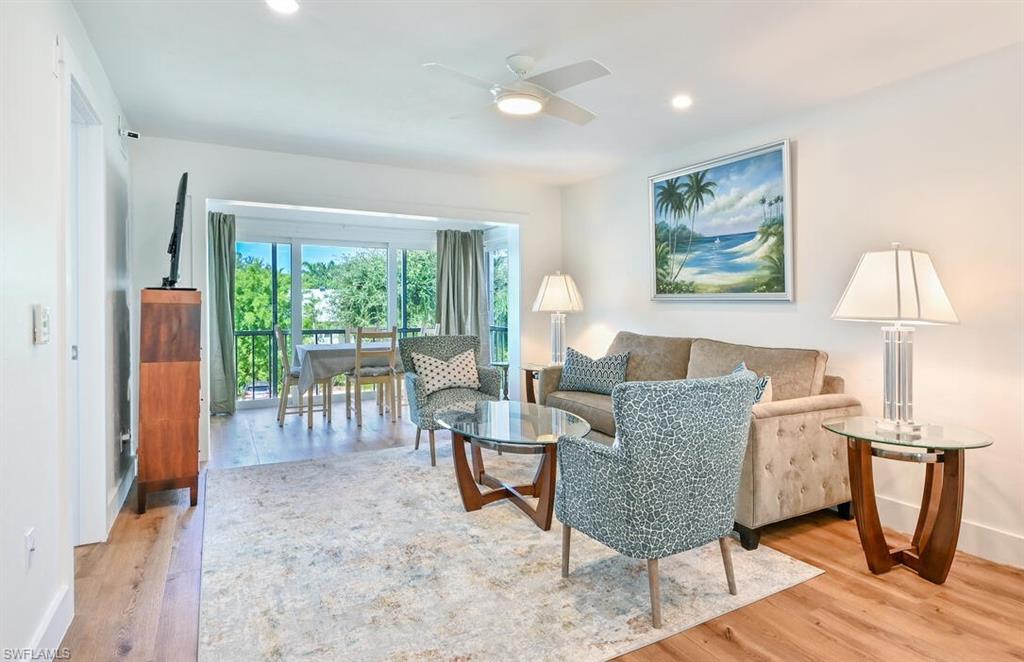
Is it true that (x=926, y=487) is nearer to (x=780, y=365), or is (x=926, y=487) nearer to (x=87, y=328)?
(x=780, y=365)

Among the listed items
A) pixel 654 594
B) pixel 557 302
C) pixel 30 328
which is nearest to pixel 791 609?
pixel 654 594

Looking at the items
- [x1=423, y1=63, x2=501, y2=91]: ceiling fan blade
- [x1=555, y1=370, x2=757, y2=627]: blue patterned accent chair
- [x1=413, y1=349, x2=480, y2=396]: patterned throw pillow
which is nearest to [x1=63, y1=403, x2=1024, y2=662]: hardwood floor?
[x1=555, y1=370, x2=757, y2=627]: blue patterned accent chair

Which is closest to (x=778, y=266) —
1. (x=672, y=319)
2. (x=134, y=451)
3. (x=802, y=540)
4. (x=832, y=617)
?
(x=672, y=319)

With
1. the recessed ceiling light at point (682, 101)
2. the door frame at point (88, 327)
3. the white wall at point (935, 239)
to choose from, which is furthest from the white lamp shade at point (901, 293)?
the door frame at point (88, 327)

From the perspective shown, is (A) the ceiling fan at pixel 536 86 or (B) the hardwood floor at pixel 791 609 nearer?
(B) the hardwood floor at pixel 791 609

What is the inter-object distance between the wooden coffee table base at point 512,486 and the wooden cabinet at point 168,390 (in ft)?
5.25

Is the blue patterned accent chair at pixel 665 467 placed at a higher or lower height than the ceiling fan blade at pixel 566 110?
lower

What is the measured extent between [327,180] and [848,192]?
156 inches

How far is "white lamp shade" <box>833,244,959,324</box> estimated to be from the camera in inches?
102

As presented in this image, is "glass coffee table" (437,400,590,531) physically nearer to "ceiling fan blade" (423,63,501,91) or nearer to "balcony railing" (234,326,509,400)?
"ceiling fan blade" (423,63,501,91)

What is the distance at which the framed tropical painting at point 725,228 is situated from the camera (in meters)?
3.79

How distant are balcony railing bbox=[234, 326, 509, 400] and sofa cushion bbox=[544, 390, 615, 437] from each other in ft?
7.69

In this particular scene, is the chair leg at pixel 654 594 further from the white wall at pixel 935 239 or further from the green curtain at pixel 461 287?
the green curtain at pixel 461 287

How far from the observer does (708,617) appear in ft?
7.19
